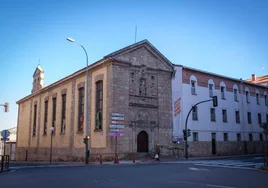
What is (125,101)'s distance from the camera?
26828mm

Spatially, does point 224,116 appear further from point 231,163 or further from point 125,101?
point 231,163

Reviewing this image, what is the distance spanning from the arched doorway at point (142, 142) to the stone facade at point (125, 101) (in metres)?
0.12

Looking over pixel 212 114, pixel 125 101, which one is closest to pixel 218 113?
pixel 212 114

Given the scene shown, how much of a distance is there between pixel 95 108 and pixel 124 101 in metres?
3.44

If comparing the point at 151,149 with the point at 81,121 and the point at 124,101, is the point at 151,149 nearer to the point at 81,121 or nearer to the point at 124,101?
the point at 124,101

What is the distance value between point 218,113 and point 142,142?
1326 cm

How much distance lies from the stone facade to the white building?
1.87 metres

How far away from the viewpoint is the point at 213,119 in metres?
35.0

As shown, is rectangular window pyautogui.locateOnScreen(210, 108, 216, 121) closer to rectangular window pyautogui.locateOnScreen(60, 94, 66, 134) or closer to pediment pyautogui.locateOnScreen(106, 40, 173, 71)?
pediment pyautogui.locateOnScreen(106, 40, 173, 71)

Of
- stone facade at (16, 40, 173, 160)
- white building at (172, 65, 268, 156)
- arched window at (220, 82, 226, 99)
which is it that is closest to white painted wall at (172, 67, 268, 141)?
white building at (172, 65, 268, 156)

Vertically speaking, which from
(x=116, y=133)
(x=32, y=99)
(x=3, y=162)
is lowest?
(x=3, y=162)

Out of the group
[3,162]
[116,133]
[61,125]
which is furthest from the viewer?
[61,125]

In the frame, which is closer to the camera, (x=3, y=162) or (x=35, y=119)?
(x=3, y=162)

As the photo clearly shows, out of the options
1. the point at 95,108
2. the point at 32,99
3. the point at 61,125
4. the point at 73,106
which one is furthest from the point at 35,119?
the point at 95,108
